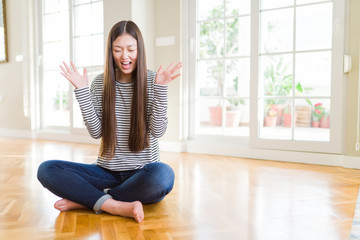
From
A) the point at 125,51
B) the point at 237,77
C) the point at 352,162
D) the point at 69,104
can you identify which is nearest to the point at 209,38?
the point at 237,77

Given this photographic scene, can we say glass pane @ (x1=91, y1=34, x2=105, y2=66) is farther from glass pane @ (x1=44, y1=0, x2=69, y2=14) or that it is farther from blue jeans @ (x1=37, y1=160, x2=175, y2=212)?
blue jeans @ (x1=37, y1=160, x2=175, y2=212)

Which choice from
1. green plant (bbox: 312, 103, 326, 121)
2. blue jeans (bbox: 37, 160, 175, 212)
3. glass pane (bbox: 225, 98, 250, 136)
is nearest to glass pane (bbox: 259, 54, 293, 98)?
green plant (bbox: 312, 103, 326, 121)

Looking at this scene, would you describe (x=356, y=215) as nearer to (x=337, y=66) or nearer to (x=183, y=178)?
(x=183, y=178)

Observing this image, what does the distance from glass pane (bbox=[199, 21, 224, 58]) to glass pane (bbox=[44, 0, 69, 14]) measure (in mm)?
2141

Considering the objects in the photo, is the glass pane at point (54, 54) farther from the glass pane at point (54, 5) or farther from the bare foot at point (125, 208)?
the bare foot at point (125, 208)

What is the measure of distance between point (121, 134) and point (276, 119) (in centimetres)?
192

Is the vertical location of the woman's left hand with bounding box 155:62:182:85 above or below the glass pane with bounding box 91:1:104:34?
below

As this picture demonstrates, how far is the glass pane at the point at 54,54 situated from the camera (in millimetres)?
4535

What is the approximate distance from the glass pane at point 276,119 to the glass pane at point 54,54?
9.55 ft

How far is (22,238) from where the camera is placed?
1199 millimetres

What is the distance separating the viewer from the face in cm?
148

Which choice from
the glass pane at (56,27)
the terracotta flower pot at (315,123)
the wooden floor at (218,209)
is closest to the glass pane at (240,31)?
the terracotta flower pot at (315,123)

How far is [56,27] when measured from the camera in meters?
4.57

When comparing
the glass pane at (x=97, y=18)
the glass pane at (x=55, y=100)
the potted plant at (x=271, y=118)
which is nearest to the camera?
the potted plant at (x=271, y=118)
